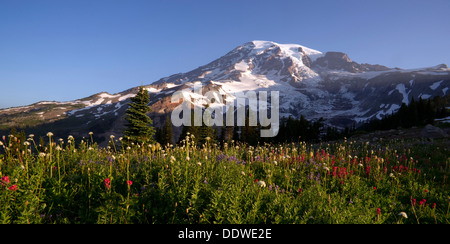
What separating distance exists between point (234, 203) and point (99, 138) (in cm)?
21249

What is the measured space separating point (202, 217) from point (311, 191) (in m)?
2.84

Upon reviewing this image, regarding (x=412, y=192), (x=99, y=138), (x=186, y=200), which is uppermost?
(x=186, y=200)

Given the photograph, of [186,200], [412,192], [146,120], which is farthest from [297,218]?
[146,120]

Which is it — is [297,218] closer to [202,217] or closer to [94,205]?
[202,217]

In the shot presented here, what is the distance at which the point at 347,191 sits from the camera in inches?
218

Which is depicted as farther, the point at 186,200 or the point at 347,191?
the point at 347,191

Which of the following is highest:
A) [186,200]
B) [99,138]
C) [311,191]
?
[186,200]

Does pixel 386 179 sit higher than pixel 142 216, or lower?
lower

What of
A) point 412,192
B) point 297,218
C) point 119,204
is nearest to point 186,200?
point 119,204

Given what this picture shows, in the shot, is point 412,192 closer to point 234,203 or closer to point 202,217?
point 234,203
